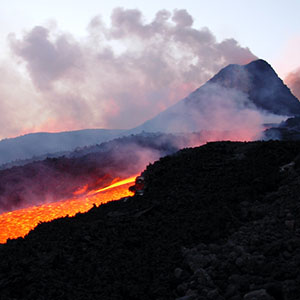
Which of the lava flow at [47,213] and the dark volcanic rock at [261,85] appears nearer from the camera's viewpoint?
the lava flow at [47,213]

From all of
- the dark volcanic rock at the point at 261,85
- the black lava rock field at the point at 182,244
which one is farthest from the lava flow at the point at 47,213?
the dark volcanic rock at the point at 261,85

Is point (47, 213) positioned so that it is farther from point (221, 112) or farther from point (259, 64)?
point (259, 64)

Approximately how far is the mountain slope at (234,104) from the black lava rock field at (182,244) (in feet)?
157

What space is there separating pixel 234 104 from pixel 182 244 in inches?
2441

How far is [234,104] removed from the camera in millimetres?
72062

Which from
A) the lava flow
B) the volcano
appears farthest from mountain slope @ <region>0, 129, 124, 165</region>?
the lava flow

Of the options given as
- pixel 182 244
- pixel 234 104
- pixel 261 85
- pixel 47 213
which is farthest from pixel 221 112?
pixel 182 244

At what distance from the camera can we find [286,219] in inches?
491

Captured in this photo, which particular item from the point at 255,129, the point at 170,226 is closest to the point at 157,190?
the point at 170,226

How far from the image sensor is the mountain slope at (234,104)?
68.5m

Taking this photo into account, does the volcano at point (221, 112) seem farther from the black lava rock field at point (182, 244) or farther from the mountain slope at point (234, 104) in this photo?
the black lava rock field at point (182, 244)

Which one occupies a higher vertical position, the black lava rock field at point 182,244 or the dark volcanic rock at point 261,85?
the dark volcanic rock at point 261,85

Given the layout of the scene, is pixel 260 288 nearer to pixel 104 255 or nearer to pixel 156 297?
pixel 156 297

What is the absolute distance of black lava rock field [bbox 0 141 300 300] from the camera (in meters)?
10.0
